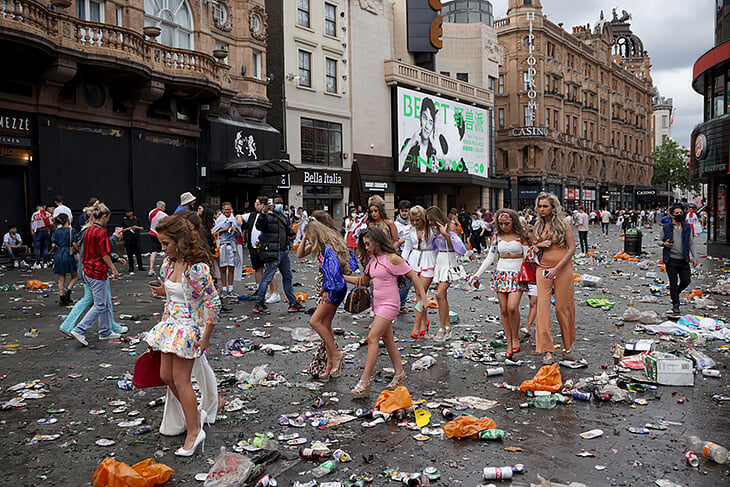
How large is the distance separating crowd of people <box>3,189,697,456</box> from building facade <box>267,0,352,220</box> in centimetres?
1964

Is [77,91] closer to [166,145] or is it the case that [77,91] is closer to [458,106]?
[166,145]

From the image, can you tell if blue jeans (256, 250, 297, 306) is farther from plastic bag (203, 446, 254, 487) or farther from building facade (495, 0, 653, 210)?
building facade (495, 0, 653, 210)

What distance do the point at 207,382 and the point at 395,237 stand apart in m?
4.57

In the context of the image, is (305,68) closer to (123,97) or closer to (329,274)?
(123,97)

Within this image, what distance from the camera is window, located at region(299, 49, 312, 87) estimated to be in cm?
3132

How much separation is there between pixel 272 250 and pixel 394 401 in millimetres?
5536

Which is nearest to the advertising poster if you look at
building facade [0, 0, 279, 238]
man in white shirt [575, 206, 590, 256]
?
building facade [0, 0, 279, 238]

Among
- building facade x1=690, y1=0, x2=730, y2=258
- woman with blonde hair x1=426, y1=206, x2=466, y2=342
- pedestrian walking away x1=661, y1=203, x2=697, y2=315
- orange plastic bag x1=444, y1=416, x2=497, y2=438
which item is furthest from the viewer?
building facade x1=690, y1=0, x2=730, y2=258

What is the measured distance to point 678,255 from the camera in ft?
31.4

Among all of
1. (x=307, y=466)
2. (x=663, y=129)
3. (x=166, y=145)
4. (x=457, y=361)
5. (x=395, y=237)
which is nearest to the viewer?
(x=307, y=466)

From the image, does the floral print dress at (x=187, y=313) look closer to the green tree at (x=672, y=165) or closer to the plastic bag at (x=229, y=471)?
the plastic bag at (x=229, y=471)

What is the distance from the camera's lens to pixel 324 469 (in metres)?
4.12

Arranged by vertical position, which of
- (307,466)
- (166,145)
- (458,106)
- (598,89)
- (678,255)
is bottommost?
(307,466)

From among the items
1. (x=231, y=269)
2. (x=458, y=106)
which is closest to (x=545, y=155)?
(x=458, y=106)
